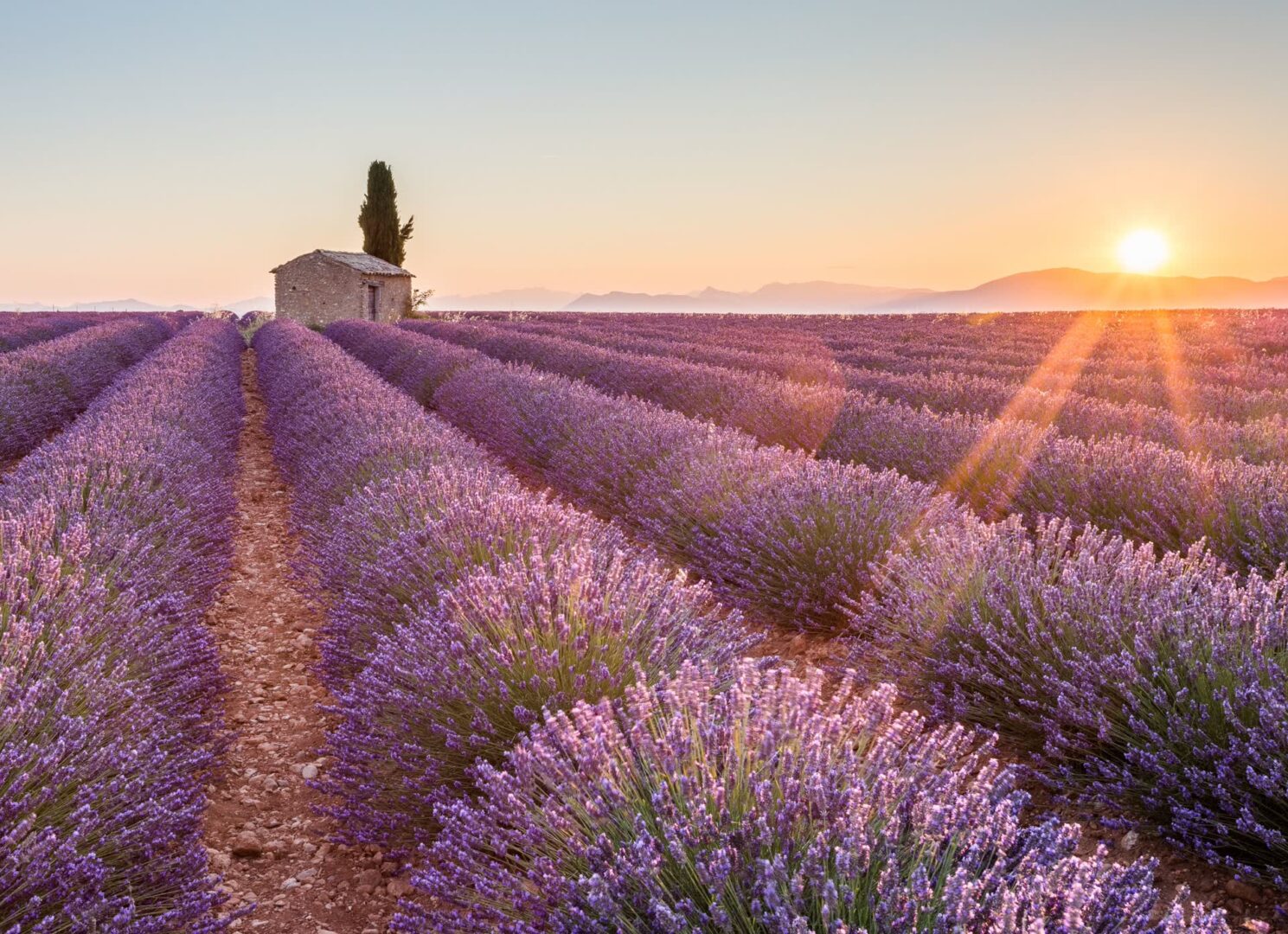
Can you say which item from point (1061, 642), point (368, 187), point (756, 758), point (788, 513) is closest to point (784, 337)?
point (788, 513)

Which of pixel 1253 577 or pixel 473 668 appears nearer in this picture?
pixel 473 668

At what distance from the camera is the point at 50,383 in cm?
1027

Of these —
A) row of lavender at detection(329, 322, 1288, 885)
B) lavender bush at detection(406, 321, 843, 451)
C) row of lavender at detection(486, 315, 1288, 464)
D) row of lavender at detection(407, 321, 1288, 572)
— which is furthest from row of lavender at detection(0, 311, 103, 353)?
row of lavender at detection(329, 322, 1288, 885)

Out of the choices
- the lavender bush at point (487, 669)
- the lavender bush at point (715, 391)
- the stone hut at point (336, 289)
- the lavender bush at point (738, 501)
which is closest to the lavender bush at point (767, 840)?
the lavender bush at point (487, 669)

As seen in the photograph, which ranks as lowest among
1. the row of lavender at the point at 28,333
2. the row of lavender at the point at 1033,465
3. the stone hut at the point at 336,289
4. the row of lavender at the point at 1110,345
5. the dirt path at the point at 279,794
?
the dirt path at the point at 279,794

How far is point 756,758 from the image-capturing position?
155 centimetres

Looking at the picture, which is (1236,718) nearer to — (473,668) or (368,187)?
(473,668)

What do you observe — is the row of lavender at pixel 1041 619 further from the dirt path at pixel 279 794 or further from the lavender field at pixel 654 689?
the dirt path at pixel 279 794

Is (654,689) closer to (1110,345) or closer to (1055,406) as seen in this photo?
(1055,406)

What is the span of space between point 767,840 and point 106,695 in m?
1.81

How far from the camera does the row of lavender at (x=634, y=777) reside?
4.22 feet

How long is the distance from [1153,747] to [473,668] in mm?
1847

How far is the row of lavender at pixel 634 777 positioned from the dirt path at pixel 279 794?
0.18 metres

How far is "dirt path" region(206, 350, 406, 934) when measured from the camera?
2287mm
